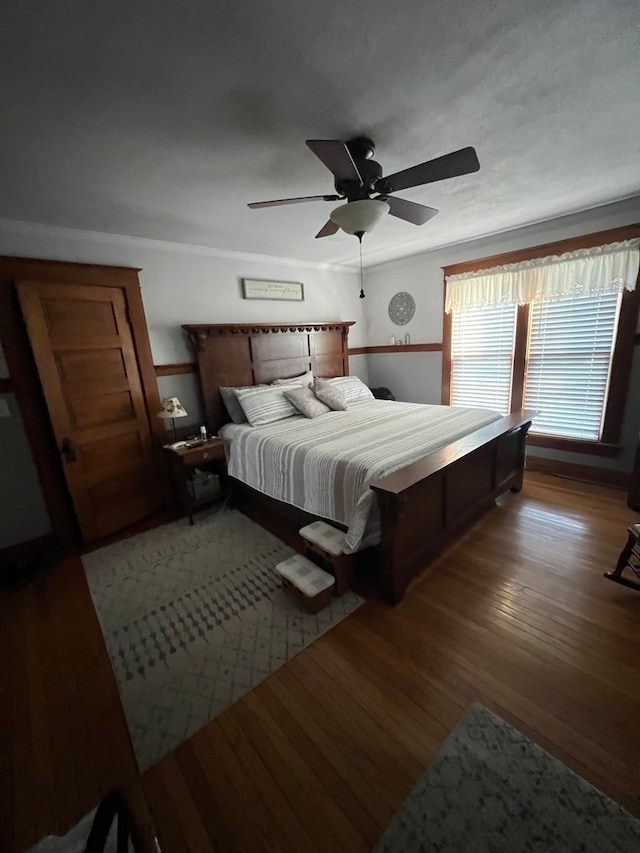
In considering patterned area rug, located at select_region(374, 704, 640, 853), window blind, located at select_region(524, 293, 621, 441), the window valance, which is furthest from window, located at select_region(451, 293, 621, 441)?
patterned area rug, located at select_region(374, 704, 640, 853)

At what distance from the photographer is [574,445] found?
3.29 m

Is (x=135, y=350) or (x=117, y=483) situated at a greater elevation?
(x=135, y=350)

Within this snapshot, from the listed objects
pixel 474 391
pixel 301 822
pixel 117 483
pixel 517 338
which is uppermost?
pixel 517 338

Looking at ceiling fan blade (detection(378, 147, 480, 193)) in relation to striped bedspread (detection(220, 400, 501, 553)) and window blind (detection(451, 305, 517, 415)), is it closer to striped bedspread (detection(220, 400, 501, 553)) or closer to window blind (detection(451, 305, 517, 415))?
striped bedspread (detection(220, 400, 501, 553))

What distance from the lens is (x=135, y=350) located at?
2848 millimetres

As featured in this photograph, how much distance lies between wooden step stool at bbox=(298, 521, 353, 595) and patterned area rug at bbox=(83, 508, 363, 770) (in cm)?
11

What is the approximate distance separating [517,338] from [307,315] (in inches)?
95.1

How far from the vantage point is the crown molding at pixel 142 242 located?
2387 millimetres

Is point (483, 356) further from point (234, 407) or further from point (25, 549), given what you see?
point (25, 549)

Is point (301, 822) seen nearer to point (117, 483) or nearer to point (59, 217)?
point (117, 483)

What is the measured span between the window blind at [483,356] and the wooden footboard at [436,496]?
3.09 ft

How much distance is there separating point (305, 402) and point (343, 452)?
1227mm

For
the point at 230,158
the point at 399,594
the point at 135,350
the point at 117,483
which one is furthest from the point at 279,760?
the point at 135,350

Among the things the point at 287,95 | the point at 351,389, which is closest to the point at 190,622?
the point at 287,95
